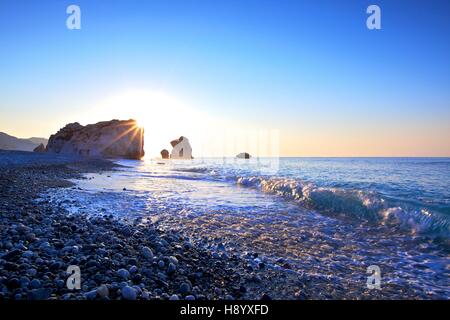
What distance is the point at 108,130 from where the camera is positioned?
3356 inches

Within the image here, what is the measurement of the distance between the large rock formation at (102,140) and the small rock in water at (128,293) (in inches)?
3466

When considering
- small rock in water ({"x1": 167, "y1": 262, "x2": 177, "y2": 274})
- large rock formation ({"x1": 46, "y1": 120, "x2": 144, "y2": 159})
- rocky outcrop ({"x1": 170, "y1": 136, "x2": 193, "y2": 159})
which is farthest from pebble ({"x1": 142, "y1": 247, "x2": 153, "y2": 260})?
rocky outcrop ({"x1": 170, "y1": 136, "x2": 193, "y2": 159})

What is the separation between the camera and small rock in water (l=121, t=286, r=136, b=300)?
11.7 ft

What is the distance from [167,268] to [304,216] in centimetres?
694

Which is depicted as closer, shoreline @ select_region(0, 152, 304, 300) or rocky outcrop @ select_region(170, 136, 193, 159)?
shoreline @ select_region(0, 152, 304, 300)

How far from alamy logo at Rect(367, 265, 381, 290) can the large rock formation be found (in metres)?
88.3

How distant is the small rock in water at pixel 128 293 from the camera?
3.56m

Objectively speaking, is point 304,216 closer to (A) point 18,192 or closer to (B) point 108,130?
(A) point 18,192

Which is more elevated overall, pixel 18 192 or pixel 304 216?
pixel 18 192

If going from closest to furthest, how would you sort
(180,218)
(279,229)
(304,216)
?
(279,229), (180,218), (304,216)

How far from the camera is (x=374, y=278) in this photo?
503 cm

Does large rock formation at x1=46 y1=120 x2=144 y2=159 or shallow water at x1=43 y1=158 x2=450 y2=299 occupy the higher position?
large rock formation at x1=46 y1=120 x2=144 y2=159

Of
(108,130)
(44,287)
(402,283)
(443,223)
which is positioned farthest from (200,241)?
(108,130)

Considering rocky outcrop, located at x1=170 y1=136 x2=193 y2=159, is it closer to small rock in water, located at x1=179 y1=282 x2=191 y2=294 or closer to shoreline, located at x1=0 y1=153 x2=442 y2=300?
shoreline, located at x1=0 y1=153 x2=442 y2=300
